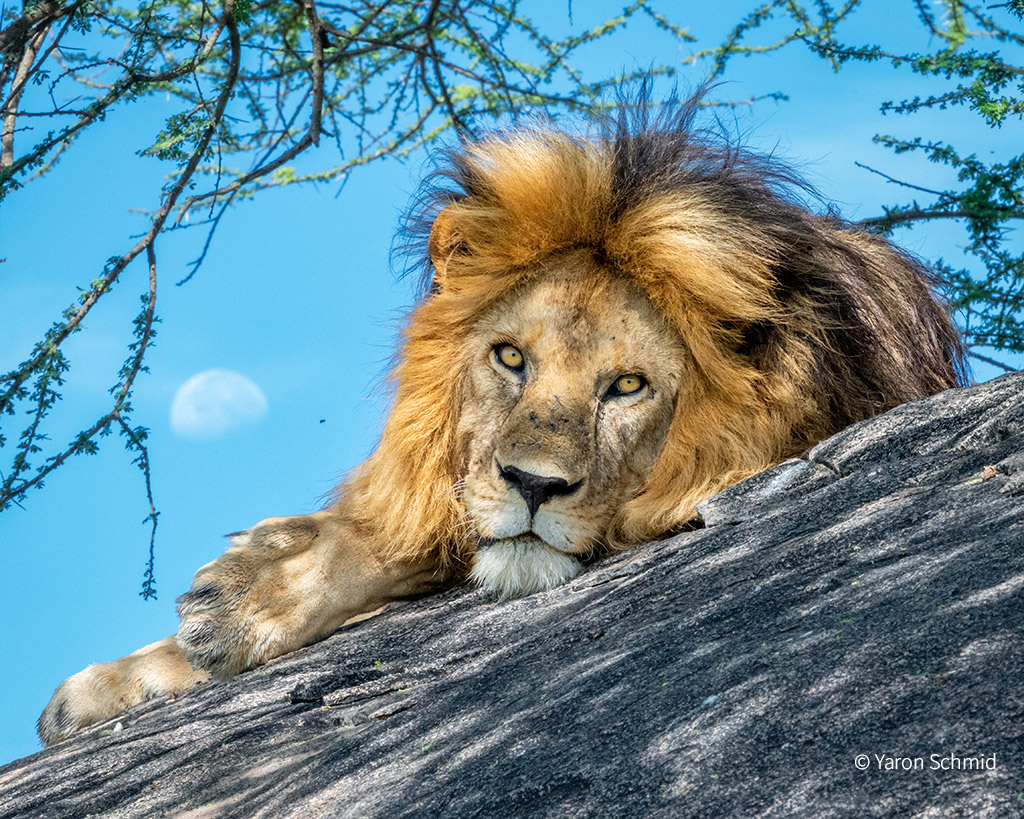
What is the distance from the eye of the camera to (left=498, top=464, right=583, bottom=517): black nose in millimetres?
3777

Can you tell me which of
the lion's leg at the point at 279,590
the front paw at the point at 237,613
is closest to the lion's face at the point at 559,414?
the lion's leg at the point at 279,590

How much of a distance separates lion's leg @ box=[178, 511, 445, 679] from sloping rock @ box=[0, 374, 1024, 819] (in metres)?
0.12

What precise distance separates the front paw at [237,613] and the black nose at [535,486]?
38.8 inches

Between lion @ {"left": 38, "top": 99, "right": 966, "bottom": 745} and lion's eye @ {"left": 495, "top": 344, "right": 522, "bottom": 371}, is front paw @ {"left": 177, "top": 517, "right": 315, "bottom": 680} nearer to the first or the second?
lion @ {"left": 38, "top": 99, "right": 966, "bottom": 745}

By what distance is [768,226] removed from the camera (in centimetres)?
424

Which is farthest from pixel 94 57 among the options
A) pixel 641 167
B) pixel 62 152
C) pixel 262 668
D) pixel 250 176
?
pixel 262 668

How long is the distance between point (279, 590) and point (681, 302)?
1.83 metres

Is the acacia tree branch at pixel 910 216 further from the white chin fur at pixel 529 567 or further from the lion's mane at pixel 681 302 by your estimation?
the white chin fur at pixel 529 567

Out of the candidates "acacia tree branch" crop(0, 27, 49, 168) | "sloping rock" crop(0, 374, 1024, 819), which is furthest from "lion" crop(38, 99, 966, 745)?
"acacia tree branch" crop(0, 27, 49, 168)

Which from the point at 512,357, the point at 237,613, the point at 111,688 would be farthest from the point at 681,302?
the point at 111,688

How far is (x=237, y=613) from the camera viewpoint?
4105 millimetres

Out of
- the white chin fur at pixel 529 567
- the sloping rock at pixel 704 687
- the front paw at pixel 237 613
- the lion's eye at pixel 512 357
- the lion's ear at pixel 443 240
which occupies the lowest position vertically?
the sloping rock at pixel 704 687

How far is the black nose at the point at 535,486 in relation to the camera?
378 cm

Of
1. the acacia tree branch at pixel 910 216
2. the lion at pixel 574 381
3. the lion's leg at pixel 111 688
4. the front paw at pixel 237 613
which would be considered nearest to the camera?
the lion at pixel 574 381
